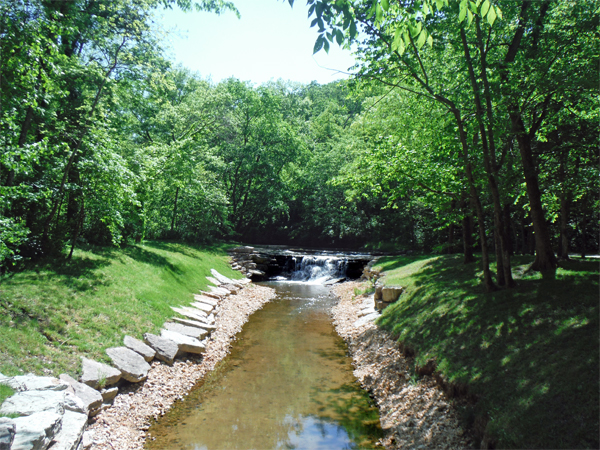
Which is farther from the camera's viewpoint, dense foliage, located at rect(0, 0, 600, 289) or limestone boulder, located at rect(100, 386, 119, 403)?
dense foliage, located at rect(0, 0, 600, 289)

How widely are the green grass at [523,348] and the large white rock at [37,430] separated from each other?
506 cm

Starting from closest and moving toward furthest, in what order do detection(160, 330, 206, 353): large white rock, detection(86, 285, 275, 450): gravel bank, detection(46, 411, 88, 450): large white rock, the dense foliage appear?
detection(46, 411, 88, 450): large white rock, detection(86, 285, 275, 450): gravel bank, the dense foliage, detection(160, 330, 206, 353): large white rock

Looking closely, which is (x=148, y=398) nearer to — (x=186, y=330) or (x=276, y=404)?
(x=276, y=404)

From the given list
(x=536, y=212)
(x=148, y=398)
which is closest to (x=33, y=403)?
(x=148, y=398)

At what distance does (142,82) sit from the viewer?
1203 centimetres

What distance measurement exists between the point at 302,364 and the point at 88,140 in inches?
332

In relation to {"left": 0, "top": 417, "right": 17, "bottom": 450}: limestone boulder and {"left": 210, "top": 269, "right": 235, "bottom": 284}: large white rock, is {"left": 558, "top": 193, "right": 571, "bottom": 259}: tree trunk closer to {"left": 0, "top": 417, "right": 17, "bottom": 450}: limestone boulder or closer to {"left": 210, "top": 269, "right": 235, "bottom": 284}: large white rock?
{"left": 210, "top": 269, "right": 235, "bottom": 284}: large white rock

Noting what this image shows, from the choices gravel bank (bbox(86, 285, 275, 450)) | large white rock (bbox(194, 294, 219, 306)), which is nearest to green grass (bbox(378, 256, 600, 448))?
gravel bank (bbox(86, 285, 275, 450))

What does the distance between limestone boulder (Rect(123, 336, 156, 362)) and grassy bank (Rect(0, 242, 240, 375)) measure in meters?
0.20

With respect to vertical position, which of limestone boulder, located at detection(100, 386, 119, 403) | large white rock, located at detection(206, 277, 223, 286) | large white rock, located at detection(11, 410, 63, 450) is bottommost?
limestone boulder, located at detection(100, 386, 119, 403)

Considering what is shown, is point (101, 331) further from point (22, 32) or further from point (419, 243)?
point (419, 243)

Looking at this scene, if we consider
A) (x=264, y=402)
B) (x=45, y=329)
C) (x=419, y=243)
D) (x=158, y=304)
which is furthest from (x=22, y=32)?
(x=419, y=243)

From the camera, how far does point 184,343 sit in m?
8.82

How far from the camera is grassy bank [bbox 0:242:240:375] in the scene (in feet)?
20.2
